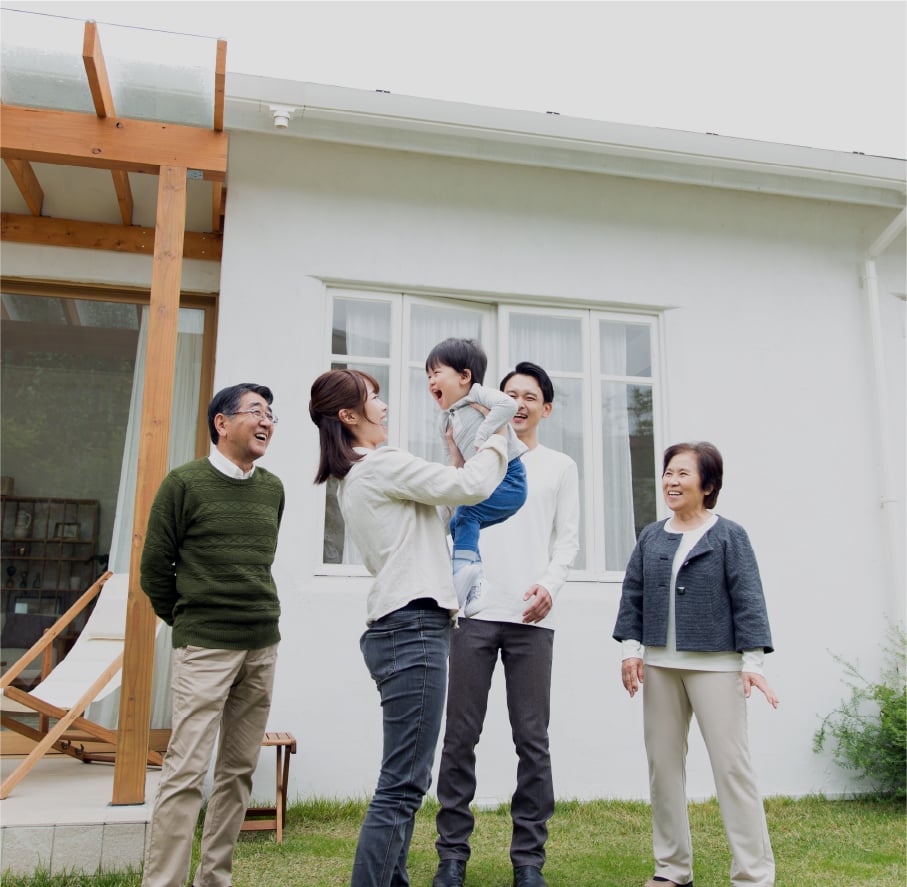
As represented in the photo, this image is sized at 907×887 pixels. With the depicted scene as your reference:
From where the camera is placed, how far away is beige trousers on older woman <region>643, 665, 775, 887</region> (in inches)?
109

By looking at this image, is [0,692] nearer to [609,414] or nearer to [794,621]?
[609,414]

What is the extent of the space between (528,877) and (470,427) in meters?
1.61

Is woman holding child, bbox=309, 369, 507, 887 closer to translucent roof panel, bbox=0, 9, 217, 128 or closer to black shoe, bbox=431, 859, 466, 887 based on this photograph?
black shoe, bbox=431, 859, 466, 887

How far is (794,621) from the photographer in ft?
16.3

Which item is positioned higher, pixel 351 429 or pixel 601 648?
pixel 351 429

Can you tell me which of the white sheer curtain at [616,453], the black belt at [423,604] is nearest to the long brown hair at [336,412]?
the black belt at [423,604]

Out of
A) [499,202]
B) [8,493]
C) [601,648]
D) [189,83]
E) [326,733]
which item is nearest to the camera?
[189,83]

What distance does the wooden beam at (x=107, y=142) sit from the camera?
367cm

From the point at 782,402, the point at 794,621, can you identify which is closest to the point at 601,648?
the point at 794,621

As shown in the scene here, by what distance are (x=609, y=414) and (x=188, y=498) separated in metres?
2.98

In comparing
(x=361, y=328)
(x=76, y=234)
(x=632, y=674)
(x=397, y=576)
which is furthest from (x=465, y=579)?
(x=76, y=234)

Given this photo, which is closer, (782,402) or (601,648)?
(601,648)

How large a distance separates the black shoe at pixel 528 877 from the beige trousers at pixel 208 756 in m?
0.97

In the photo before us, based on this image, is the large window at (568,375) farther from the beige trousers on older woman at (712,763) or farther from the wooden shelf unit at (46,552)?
the wooden shelf unit at (46,552)
